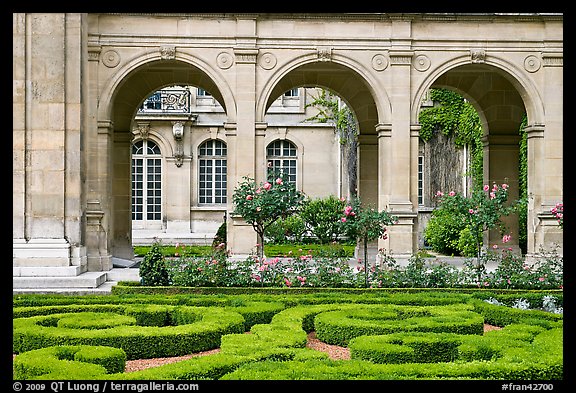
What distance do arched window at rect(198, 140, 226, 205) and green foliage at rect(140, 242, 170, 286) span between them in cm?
1787

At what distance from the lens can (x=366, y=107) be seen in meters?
19.9

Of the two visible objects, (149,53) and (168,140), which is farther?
(168,140)

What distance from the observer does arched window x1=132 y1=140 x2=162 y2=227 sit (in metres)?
30.4

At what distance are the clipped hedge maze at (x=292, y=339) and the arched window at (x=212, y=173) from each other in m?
19.9

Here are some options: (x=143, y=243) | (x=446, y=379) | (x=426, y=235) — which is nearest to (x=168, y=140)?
(x=143, y=243)

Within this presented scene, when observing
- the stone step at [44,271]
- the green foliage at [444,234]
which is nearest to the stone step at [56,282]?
the stone step at [44,271]

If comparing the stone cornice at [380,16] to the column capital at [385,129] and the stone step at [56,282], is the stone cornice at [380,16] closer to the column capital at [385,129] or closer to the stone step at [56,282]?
the column capital at [385,129]

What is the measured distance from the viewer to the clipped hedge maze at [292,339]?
21.5 ft

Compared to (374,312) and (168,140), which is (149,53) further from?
(168,140)

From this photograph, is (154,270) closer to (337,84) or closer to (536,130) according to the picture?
(337,84)

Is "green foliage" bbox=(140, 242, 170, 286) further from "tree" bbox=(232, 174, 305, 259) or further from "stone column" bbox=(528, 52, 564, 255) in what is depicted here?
"stone column" bbox=(528, 52, 564, 255)

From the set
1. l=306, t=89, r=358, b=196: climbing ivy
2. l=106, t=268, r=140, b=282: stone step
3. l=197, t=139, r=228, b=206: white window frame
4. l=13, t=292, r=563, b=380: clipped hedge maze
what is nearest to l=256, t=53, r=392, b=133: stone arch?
l=306, t=89, r=358, b=196: climbing ivy

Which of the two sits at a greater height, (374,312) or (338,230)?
(338,230)

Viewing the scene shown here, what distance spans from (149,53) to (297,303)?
317 inches
